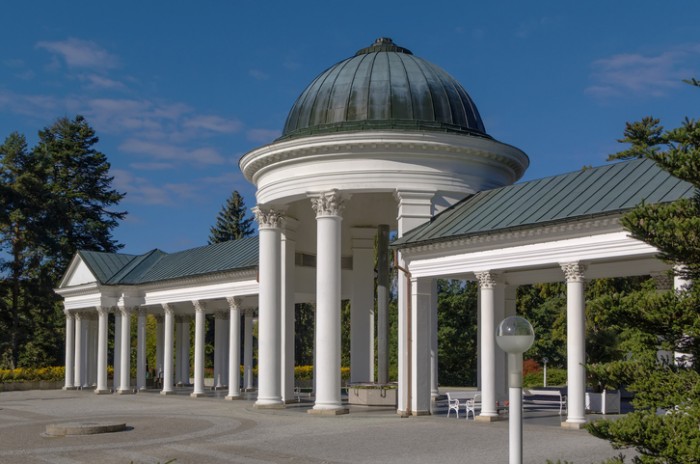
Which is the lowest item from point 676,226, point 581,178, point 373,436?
point 373,436

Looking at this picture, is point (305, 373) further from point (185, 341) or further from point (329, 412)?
point (329, 412)

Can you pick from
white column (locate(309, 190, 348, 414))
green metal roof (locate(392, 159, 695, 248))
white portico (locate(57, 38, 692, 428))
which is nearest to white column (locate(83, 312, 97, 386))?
white portico (locate(57, 38, 692, 428))

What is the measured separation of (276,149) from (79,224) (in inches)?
2215

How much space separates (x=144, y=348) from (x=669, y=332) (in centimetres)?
4997

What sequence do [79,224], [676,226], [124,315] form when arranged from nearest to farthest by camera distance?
[676,226] → [124,315] → [79,224]

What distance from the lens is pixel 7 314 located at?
7938 cm

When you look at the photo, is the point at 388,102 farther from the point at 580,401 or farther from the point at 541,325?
the point at 541,325

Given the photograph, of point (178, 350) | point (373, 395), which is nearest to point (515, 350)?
point (373, 395)

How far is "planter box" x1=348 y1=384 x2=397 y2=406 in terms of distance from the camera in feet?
132

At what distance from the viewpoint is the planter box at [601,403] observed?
1459 inches

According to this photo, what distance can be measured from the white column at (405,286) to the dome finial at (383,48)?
9024mm

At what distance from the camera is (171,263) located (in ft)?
201

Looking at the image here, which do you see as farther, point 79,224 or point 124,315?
point 79,224

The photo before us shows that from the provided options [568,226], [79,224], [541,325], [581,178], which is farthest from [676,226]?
[79,224]
